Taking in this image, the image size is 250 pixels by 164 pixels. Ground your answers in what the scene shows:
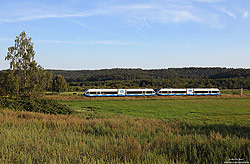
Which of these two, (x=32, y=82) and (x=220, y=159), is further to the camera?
(x=32, y=82)

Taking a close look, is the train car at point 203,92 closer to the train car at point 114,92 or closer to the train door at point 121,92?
the train car at point 114,92

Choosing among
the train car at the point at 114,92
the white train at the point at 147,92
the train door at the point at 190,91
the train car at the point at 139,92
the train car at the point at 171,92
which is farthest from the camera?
the train door at the point at 190,91

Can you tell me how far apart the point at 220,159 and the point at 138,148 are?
2.05 metres

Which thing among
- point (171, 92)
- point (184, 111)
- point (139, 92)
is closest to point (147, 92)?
point (139, 92)

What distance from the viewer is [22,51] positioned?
3469 cm

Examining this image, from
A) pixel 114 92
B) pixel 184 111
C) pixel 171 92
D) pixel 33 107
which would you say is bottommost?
pixel 184 111

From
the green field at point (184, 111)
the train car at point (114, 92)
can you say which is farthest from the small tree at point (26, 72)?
the train car at point (114, 92)

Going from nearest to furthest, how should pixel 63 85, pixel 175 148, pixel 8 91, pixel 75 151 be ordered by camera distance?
1. pixel 75 151
2. pixel 175 148
3. pixel 8 91
4. pixel 63 85

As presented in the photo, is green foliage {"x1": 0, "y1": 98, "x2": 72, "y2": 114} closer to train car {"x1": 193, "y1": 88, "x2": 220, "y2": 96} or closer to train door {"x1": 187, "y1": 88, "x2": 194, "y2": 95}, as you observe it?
train door {"x1": 187, "y1": 88, "x2": 194, "y2": 95}

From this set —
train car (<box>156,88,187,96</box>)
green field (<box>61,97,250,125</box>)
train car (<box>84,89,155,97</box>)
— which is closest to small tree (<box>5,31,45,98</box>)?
green field (<box>61,97,250,125</box>)

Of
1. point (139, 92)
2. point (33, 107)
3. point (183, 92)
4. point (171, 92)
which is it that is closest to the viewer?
point (33, 107)

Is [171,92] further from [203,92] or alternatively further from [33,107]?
[33,107]

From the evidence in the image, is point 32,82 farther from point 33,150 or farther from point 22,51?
point 33,150

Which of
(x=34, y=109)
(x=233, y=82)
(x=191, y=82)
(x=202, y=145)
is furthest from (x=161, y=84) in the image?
(x=202, y=145)
